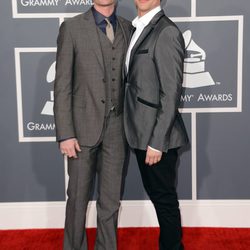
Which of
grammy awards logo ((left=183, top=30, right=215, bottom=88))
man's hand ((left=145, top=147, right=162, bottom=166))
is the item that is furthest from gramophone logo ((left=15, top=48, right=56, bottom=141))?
man's hand ((left=145, top=147, right=162, bottom=166))

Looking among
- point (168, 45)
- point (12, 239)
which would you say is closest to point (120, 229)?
point (12, 239)

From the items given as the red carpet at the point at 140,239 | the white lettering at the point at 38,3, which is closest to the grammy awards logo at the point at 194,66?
the white lettering at the point at 38,3

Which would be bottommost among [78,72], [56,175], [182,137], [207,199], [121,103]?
[207,199]

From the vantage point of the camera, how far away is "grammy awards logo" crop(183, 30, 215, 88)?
119 inches

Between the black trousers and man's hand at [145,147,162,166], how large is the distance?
0.07m

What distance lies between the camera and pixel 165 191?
96.0 inches

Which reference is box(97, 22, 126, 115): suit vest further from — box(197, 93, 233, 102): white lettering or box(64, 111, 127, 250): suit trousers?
box(197, 93, 233, 102): white lettering

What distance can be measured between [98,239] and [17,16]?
162 centimetres

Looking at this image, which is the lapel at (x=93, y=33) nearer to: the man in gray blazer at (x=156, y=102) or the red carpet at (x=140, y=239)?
the man in gray blazer at (x=156, y=102)

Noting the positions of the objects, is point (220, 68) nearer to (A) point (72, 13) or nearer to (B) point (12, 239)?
(A) point (72, 13)

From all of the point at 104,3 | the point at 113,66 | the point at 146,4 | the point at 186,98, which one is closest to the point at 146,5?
the point at 146,4

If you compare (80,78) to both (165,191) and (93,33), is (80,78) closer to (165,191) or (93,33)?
(93,33)

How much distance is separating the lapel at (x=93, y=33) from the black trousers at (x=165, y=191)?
57cm

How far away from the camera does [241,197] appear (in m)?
3.22
